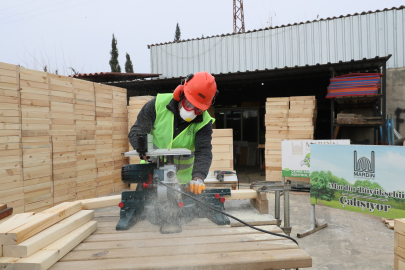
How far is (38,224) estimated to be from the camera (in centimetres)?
161

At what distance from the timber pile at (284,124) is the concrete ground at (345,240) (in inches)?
73.6

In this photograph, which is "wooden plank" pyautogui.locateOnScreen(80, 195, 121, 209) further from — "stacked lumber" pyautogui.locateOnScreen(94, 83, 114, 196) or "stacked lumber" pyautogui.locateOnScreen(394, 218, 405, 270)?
"stacked lumber" pyautogui.locateOnScreen(94, 83, 114, 196)

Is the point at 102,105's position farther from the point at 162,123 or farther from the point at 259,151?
the point at 259,151

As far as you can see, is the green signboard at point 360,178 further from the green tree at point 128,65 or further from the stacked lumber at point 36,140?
the green tree at point 128,65

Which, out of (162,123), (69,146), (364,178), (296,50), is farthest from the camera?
(296,50)

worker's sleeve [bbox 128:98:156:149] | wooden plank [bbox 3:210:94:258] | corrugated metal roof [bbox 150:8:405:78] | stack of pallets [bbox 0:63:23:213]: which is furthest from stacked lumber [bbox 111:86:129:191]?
wooden plank [bbox 3:210:94:258]

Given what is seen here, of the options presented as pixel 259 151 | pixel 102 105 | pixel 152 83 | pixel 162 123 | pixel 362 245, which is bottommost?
pixel 362 245

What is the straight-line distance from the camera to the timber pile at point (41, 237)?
1.34m

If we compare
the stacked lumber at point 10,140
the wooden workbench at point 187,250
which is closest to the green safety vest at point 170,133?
the wooden workbench at point 187,250

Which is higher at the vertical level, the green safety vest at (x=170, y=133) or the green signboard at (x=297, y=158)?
the green safety vest at (x=170, y=133)

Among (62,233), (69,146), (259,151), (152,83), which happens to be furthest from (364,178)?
(259,151)

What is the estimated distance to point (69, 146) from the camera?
5.83 m

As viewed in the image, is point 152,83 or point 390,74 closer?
point 390,74

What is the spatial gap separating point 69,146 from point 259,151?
8.37m
